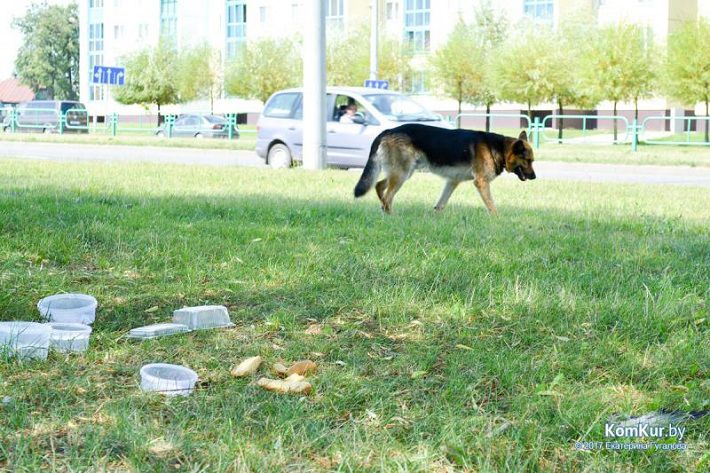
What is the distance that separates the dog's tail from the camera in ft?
31.7

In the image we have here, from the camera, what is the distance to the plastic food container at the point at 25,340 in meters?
3.91

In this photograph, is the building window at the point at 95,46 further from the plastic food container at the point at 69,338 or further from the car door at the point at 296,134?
the plastic food container at the point at 69,338

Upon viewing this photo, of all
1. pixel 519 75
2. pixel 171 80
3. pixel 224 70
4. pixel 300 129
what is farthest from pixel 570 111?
pixel 300 129

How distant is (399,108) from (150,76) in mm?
47325

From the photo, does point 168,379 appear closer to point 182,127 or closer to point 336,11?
point 182,127

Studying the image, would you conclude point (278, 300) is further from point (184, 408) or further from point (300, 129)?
point (300, 129)

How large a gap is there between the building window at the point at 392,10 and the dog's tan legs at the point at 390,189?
59618 mm

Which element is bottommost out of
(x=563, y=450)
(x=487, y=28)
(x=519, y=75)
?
(x=563, y=450)

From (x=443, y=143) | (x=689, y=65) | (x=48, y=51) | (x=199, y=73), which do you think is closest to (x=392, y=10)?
(x=199, y=73)

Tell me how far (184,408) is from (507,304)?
2.08 meters

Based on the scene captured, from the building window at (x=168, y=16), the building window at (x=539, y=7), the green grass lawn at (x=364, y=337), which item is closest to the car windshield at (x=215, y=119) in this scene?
the building window at (x=539, y=7)

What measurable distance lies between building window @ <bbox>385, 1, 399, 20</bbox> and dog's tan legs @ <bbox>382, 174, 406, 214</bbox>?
59.6m

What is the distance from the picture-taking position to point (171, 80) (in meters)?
63.9

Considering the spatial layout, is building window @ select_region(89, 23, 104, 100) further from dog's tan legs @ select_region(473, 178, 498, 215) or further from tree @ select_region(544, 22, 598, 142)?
dog's tan legs @ select_region(473, 178, 498, 215)
